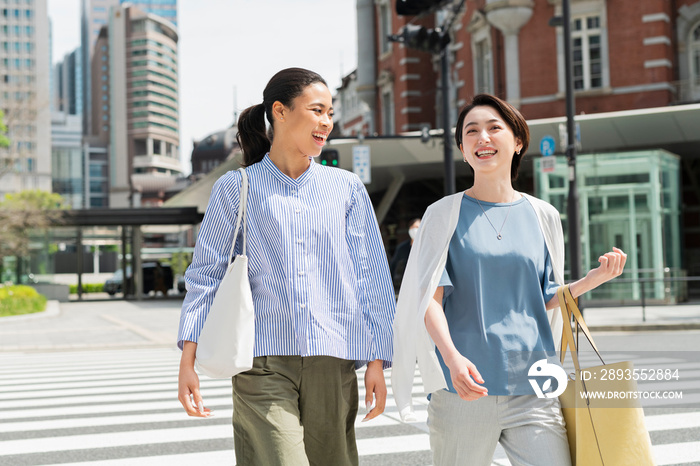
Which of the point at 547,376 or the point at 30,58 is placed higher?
the point at 30,58

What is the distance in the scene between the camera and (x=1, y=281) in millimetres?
36719

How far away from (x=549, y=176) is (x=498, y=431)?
67.7ft

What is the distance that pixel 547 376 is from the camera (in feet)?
8.65

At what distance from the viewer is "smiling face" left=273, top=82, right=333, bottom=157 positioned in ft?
9.82

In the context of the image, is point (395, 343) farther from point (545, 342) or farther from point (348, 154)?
point (348, 154)

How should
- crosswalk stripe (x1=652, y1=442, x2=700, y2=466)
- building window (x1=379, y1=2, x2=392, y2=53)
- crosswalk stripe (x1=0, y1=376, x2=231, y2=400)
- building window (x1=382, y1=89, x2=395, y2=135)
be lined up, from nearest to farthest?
crosswalk stripe (x1=652, y1=442, x2=700, y2=466)
crosswalk stripe (x1=0, y1=376, x2=231, y2=400)
building window (x1=382, y1=89, x2=395, y2=135)
building window (x1=379, y1=2, x2=392, y2=53)

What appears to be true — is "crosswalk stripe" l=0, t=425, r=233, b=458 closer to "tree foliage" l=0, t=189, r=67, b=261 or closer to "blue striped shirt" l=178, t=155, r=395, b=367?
"blue striped shirt" l=178, t=155, r=395, b=367

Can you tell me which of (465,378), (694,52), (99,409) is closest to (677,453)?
(465,378)

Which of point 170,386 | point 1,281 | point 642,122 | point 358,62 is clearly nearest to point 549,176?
point 642,122

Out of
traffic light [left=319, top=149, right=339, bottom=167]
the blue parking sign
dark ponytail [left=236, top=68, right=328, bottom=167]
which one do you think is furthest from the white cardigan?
the blue parking sign

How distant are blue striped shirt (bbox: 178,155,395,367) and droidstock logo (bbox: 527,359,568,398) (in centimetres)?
54

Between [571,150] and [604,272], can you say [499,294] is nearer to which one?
[604,272]

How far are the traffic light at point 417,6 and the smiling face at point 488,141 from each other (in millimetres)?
9444

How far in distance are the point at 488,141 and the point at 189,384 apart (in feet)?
4.37
